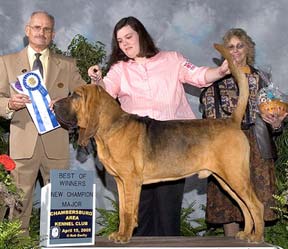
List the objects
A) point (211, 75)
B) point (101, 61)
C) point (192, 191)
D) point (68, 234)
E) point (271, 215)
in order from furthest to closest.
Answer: point (192, 191) → point (101, 61) → point (271, 215) → point (211, 75) → point (68, 234)

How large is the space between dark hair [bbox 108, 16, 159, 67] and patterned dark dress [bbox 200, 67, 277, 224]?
535 millimetres

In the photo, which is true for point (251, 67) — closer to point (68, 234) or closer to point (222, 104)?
point (222, 104)

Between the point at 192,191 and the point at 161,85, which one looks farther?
the point at 192,191

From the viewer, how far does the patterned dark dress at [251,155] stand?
420cm

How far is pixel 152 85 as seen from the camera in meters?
4.04

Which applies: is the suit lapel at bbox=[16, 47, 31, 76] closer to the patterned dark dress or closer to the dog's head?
the dog's head

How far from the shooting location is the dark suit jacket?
4.04 meters

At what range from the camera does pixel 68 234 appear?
3402 millimetres

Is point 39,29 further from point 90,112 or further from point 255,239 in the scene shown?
point 255,239

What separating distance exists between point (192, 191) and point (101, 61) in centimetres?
154

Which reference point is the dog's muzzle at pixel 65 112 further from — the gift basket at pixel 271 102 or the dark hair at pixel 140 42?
the gift basket at pixel 271 102

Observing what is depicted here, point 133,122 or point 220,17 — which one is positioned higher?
point 220,17

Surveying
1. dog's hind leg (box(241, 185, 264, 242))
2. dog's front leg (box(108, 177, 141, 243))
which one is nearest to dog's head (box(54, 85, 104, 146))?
dog's front leg (box(108, 177, 141, 243))

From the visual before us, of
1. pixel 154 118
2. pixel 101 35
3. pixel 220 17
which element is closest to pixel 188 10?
pixel 220 17
